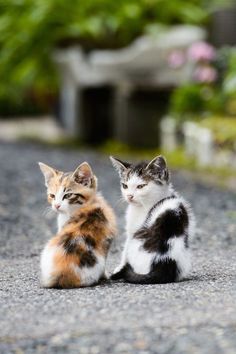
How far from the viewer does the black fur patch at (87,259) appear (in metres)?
5.08

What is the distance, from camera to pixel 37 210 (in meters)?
9.17

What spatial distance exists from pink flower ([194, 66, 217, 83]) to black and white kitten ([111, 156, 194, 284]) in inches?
334

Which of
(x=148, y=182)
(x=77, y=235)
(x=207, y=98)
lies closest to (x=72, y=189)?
(x=77, y=235)

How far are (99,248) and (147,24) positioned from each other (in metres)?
11.8


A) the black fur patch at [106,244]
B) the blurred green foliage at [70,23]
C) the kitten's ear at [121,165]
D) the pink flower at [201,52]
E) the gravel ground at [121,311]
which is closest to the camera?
the gravel ground at [121,311]

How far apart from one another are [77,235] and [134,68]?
10.7 m

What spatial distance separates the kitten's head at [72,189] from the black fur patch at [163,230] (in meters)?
0.41

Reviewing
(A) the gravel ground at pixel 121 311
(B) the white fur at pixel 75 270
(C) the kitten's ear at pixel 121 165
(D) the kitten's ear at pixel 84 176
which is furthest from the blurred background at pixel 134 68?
(B) the white fur at pixel 75 270

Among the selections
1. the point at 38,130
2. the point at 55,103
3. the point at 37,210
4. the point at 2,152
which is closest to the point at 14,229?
the point at 37,210

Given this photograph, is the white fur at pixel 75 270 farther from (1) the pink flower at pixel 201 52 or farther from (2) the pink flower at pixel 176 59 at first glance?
(2) the pink flower at pixel 176 59

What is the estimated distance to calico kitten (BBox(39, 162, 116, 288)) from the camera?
5090mm

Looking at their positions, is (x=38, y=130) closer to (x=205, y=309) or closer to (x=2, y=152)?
(x=2, y=152)

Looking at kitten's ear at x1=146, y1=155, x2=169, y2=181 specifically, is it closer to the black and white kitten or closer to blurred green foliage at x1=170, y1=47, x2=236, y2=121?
the black and white kitten

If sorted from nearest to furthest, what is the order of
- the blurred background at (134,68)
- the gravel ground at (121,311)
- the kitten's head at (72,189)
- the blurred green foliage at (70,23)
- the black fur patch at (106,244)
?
the gravel ground at (121,311), the black fur patch at (106,244), the kitten's head at (72,189), the blurred background at (134,68), the blurred green foliage at (70,23)
